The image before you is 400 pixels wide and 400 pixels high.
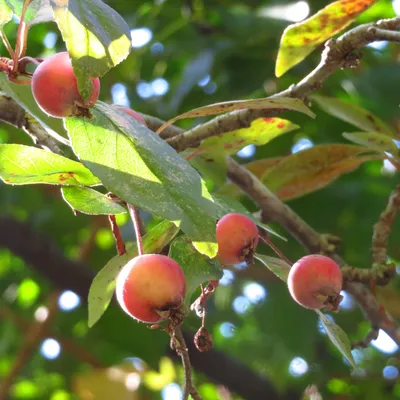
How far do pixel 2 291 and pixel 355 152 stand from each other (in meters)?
1.71

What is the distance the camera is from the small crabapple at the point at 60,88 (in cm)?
66

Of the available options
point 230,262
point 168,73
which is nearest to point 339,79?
point 168,73

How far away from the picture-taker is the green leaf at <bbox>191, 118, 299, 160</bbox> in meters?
0.99

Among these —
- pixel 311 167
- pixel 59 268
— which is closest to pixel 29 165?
pixel 311 167

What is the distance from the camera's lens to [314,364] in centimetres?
217

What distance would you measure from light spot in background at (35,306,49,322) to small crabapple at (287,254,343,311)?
1.62 m

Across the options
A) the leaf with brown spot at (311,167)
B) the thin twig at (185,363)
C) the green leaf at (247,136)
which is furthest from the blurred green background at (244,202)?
the thin twig at (185,363)

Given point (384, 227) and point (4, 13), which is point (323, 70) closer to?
point (384, 227)

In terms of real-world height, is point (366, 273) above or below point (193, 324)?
above

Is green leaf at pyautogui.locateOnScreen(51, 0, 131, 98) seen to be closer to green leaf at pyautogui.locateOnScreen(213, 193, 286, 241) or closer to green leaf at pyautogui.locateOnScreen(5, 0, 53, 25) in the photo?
green leaf at pyautogui.locateOnScreen(5, 0, 53, 25)

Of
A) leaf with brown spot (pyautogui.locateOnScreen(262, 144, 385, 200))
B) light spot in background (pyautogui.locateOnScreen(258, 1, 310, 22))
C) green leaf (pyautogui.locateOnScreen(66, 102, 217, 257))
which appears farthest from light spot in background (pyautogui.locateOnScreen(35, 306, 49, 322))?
green leaf (pyautogui.locateOnScreen(66, 102, 217, 257))

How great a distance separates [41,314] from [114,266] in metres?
1.65

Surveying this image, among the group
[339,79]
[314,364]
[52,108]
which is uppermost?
[52,108]

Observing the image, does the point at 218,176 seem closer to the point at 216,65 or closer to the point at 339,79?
the point at 216,65
